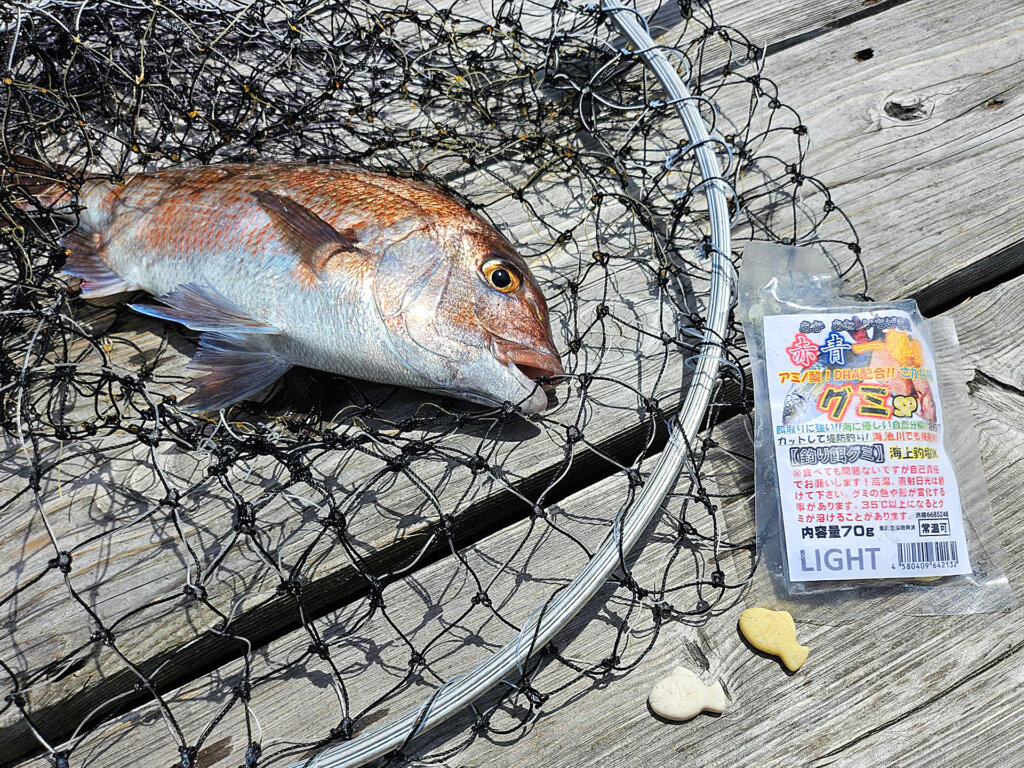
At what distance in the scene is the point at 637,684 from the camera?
1629 millimetres

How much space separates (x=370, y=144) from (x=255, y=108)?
1.30 ft

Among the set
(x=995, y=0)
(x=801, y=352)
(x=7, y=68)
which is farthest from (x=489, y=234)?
(x=995, y=0)

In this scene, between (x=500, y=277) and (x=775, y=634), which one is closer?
(x=775, y=634)

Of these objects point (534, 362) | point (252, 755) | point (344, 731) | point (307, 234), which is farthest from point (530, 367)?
point (252, 755)

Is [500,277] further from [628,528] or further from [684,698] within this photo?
[684,698]

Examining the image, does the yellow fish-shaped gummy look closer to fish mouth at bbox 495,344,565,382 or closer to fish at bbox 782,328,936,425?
fish at bbox 782,328,936,425

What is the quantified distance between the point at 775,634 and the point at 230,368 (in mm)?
1449

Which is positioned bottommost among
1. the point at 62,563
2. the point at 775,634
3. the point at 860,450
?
the point at 775,634

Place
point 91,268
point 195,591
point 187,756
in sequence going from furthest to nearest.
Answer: point 91,268
point 195,591
point 187,756

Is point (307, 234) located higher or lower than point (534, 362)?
higher

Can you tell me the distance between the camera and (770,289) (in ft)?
6.35

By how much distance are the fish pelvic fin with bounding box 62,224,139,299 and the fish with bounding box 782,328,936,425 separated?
1.77 metres

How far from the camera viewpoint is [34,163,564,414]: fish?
1800 millimetres

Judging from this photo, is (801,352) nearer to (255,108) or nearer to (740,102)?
(740,102)
